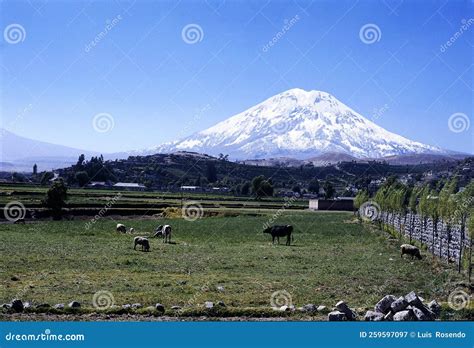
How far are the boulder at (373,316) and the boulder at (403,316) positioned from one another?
1.27ft

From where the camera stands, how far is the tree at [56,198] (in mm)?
54438

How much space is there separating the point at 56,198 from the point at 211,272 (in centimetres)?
3761

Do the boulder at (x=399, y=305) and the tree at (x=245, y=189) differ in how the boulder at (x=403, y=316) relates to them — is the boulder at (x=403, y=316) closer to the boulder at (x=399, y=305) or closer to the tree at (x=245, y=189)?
the boulder at (x=399, y=305)

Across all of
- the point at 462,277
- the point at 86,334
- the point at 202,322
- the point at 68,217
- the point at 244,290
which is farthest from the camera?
the point at 68,217

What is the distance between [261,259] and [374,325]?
41.0ft

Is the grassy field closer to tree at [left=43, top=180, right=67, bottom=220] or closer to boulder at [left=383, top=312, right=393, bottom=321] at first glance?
boulder at [left=383, top=312, right=393, bottom=321]

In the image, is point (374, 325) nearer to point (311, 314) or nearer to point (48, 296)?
point (311, 314)

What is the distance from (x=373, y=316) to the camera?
1395 centimetres

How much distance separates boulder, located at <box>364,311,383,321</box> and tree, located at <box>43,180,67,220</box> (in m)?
45.1

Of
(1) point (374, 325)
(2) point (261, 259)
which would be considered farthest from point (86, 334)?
(2) point (261, 259)

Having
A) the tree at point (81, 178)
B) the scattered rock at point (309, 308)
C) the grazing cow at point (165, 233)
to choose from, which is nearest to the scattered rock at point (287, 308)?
the scattered rock at point (309, 308)

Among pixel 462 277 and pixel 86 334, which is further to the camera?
pixel 462 277

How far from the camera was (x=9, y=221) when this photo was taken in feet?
162

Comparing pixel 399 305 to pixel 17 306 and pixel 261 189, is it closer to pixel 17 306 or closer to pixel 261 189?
pixel 17 306
